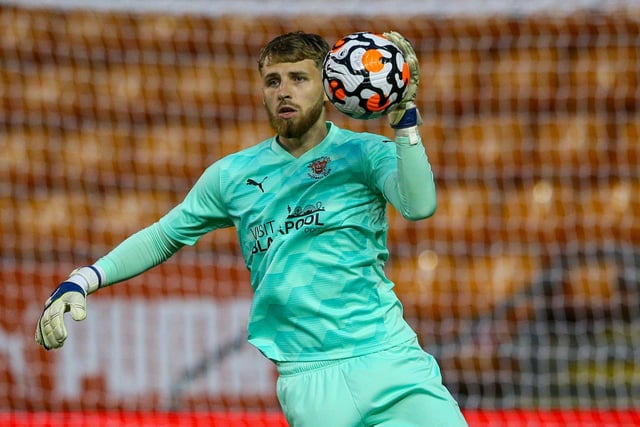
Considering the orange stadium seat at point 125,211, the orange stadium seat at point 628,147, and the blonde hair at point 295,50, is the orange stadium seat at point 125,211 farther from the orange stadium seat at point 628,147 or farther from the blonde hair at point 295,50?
the blonde hair at point 295,50

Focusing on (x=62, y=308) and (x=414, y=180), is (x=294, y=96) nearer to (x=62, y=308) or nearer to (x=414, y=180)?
(x=414, y=180)

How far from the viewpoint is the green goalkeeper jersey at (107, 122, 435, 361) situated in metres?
3.41

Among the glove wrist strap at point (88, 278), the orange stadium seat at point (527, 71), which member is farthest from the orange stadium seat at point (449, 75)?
the glove wrist strap at point (88, 278)

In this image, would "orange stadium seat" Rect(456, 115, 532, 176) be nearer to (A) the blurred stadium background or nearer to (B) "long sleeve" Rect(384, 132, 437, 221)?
(A) the blurred stadium background

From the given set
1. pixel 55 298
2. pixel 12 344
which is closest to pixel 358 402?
pixel 55 298

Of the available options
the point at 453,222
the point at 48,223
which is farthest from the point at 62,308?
the point at 453,222

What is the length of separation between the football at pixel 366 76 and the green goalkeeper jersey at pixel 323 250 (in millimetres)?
286

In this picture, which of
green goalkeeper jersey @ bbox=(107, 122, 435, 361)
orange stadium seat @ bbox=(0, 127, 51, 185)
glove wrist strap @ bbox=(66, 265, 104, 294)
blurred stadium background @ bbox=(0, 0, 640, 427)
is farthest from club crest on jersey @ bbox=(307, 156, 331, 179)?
orange stadium seat @ bbox=(0, 127, 51, 185)

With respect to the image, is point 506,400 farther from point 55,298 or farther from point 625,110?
point 55,298

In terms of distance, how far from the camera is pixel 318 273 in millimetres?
3430

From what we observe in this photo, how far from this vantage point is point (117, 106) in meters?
9.09

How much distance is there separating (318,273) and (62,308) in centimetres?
81

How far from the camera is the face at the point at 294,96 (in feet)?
11.5

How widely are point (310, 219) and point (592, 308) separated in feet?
17.9
